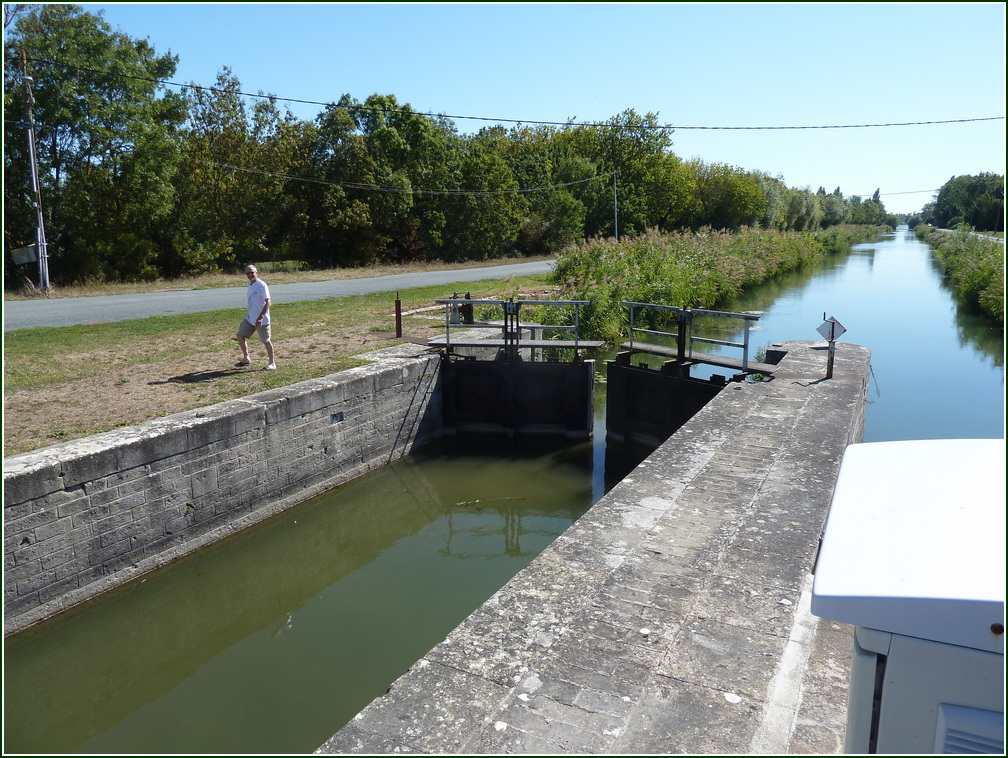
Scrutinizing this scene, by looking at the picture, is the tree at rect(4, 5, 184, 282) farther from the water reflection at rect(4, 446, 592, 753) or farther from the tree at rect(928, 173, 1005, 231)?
the tree at rect(928, 173, 1005, 231)

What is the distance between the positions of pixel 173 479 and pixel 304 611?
176cm

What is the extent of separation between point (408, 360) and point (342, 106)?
26.0 meters

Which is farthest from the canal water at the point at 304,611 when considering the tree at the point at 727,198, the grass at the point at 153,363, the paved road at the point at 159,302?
the tree at the point at 727,198

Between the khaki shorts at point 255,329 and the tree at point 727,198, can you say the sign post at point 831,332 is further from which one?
the tree at point 727,198

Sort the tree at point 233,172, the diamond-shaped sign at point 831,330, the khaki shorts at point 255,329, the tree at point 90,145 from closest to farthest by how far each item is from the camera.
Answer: the diamond-shaped sign at point 831,330
the khaki shorts at point 255,329
the tree at point 90,145
the tree at point 233,172

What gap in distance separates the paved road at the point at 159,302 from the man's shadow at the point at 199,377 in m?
5.41

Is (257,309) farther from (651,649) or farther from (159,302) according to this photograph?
(159,302)

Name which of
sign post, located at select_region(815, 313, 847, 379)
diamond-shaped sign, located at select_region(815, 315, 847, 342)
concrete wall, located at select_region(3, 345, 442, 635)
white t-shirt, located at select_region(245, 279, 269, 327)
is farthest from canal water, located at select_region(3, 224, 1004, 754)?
white t-shirt, located at select_region(245, 279, 269, 327)

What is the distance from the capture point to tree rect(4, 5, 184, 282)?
73.8 feet

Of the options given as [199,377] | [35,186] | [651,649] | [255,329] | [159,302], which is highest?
[35,186]

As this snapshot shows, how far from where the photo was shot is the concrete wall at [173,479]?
5875 mm

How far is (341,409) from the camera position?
30.0 ft

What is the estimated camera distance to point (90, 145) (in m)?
24.4

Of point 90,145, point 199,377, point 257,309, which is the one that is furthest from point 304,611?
point 90,145
